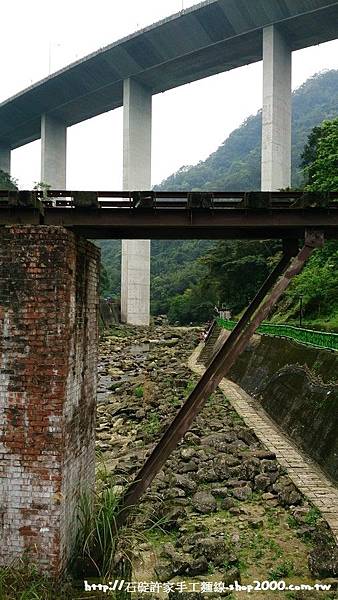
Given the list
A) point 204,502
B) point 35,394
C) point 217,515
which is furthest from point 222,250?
→ point 35,394

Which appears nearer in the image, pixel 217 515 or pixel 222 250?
pixel 217 515

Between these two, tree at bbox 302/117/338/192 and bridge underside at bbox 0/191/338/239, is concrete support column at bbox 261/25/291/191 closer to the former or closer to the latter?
tree at bbox 302/117/338/192

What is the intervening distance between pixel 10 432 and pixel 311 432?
23.1 feet

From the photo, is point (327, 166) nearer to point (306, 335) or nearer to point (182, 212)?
point (306, 335)

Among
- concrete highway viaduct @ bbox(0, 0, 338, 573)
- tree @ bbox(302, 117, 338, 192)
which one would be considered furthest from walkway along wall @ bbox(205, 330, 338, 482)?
tree @ bbox(302, 117, 338, 192)

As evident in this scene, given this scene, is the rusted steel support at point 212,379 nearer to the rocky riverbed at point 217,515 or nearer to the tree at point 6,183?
the rocky riverbed at point 217,515

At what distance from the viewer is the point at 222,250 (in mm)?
34719

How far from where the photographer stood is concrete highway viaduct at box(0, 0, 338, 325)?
36.0 metres

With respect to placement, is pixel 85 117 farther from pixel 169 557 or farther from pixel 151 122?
pixel 169 557

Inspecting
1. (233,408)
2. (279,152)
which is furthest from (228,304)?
(233,408)

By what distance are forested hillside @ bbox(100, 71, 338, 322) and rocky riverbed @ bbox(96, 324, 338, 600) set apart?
35.0 feet

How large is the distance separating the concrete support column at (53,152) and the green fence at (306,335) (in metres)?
38.8

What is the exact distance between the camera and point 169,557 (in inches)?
285

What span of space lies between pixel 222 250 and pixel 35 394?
2925 cm
